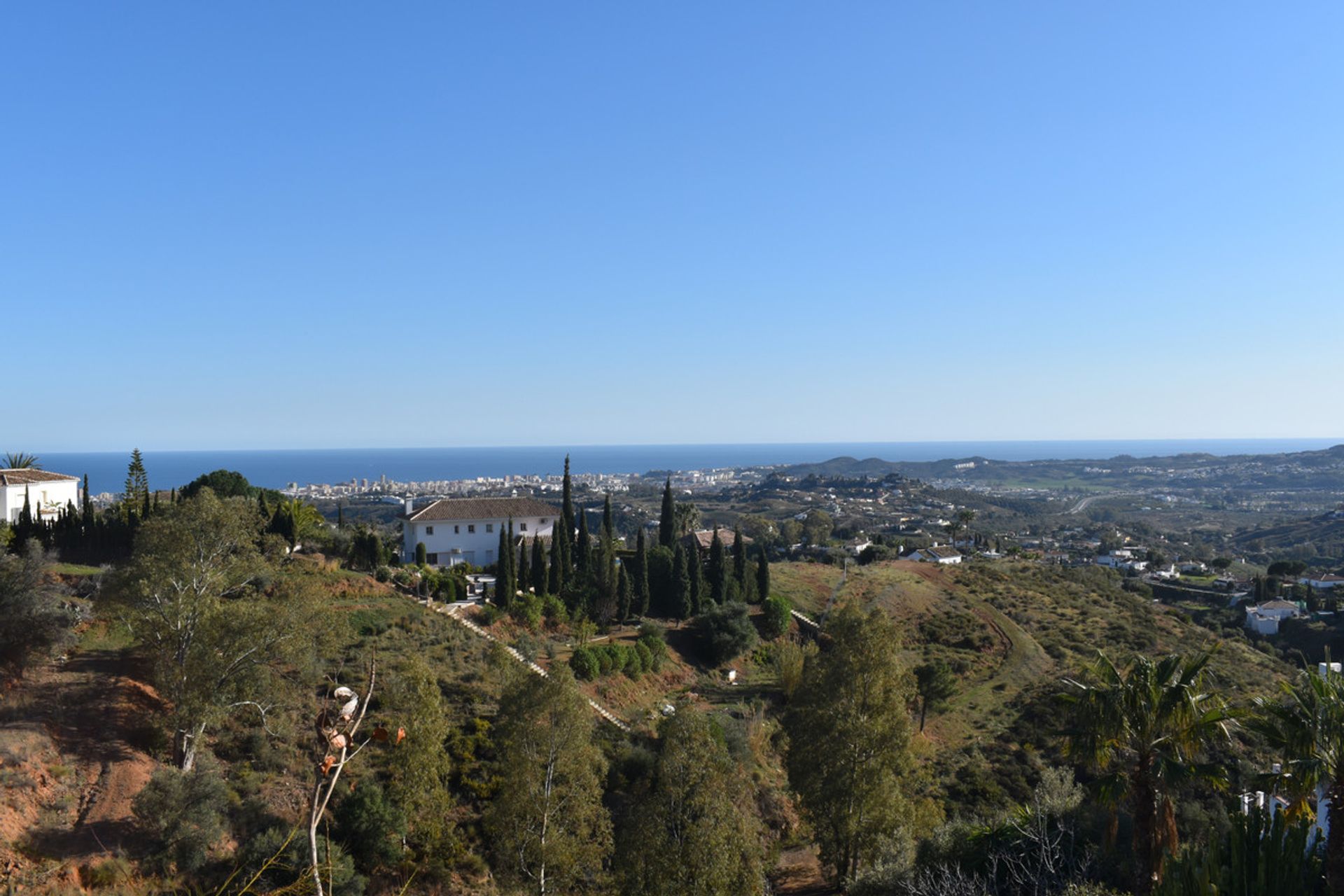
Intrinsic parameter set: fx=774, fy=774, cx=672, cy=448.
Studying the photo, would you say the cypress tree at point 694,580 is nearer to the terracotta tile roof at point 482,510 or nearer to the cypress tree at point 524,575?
the cypress tree at point 524,575

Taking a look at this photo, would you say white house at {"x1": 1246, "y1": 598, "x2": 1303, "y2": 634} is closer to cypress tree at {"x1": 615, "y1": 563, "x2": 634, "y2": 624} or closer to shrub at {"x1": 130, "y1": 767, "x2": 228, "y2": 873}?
cypress tree at {"x1": 615, "y1": 563, "x2": 634, "y2": 624}

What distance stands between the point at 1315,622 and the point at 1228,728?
59.2 meters

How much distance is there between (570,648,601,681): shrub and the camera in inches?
1142

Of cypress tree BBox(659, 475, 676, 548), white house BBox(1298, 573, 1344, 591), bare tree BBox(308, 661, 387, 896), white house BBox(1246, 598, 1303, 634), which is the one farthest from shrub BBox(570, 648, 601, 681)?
white house BBox(1298, 573, 1344, 591)

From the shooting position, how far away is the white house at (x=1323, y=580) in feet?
232

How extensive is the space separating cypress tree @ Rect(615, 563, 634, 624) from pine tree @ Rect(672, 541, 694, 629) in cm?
274

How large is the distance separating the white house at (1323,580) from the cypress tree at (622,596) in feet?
211

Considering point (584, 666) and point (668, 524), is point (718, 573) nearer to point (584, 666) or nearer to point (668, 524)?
point (668, 524)


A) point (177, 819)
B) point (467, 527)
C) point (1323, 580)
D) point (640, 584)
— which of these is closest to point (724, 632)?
point (640, 584)

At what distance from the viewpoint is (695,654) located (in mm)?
36375

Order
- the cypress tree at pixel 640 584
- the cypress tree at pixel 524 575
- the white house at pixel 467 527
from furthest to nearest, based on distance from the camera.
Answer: the white house at pixel 467 527
the cypress tree at pixel 640 584
the cypress tree at pixel 524 575

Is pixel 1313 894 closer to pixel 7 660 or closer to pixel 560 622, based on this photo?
pixel 7 660

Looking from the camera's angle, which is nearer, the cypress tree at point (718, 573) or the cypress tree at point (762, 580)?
the cypress tree at point (718, 573)

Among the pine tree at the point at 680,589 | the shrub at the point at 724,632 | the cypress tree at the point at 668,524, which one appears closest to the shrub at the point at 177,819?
the shrub at the point at 724,632
